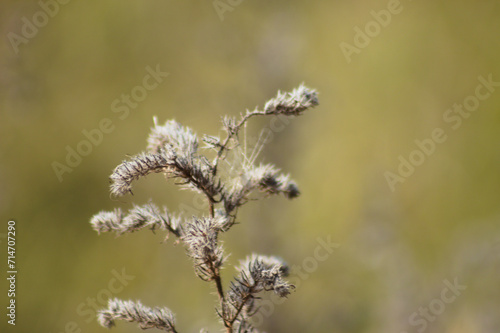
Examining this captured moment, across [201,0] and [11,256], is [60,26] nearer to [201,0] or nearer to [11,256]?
[201,0]

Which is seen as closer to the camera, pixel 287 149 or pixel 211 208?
pixel 211 208

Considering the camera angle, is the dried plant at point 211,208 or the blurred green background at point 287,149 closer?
the dried plant at point 211,208

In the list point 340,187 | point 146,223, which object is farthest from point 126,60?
point 146,223

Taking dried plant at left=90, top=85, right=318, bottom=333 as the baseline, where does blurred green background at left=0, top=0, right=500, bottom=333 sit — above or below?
above

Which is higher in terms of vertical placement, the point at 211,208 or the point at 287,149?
the point at 287,149

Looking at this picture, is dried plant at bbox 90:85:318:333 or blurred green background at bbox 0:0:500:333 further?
blurred green background at bbox 0:0:500:333
